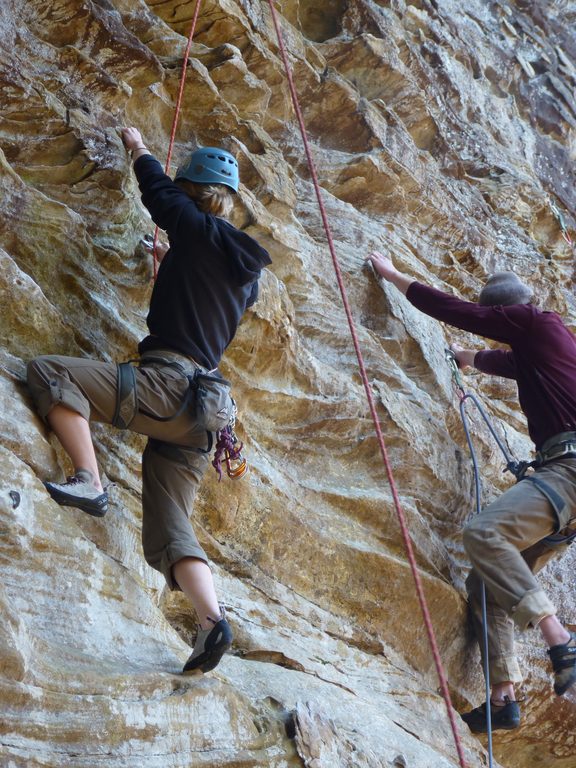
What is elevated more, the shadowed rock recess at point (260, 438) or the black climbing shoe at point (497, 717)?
the shadowed rock recess at point (260, 438)

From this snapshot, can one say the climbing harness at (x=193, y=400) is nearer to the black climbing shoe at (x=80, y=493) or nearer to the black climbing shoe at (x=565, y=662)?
the black climbing shoe at (x=80, y=493)

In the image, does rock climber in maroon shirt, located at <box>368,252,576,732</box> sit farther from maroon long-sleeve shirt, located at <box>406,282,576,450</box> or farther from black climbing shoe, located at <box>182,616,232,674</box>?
black climbing shoe, located at <box>182,616,232,674</box>

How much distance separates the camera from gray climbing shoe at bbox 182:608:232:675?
388 cm

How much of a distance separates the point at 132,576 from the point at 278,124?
607 cm

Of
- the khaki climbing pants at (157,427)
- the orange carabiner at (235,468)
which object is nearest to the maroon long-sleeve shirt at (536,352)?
the orange carabiner at (235,468)

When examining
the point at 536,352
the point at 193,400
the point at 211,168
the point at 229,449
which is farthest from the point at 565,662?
the point at 211,168

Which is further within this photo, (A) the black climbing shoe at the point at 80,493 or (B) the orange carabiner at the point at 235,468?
(B) the orange carabiner at the point at 235,468

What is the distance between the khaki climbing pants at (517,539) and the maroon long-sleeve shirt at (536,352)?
35cm

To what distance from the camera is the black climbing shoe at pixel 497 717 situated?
18.9ft

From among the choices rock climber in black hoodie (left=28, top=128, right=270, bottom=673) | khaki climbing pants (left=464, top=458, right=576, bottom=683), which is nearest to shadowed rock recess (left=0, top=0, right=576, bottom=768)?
rock climber in black hoodie (left=28, top=128, right=270, bottom=673)

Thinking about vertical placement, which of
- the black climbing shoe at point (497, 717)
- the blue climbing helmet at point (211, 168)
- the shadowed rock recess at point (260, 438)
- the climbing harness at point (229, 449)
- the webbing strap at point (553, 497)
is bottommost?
the black climbing shoe at point (497, 717)

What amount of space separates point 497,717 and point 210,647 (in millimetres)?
2731

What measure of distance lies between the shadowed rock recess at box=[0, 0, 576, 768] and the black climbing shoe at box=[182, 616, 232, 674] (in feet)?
0.22

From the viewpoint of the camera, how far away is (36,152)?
589 cm
